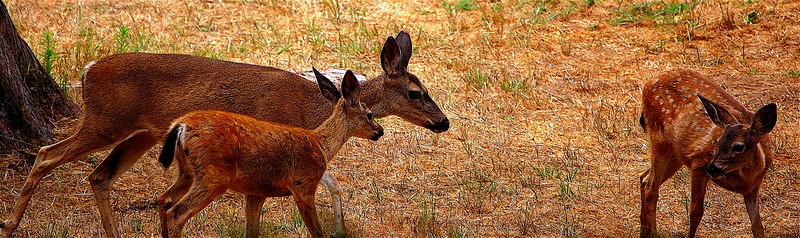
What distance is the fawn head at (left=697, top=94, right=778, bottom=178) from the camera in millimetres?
7070

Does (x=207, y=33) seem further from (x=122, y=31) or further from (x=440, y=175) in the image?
(x=440, y=175)

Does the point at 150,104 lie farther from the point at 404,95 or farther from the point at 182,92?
the point at 404,95

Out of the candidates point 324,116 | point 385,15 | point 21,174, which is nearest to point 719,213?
point 324,116

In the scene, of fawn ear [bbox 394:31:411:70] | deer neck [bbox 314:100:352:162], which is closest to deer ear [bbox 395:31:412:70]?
fawn ear [bbox 394:31:411:70]

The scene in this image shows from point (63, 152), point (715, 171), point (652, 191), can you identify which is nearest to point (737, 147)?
point (715, 171)

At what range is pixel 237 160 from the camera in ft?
20.9

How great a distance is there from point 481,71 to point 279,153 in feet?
17.3

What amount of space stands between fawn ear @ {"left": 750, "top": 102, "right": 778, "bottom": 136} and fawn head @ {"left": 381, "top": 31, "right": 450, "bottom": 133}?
2.16 meters

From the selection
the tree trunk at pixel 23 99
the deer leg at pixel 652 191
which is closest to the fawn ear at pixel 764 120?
the deer leg at pixel 652 191

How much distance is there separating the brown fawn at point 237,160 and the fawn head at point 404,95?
3.74 feet

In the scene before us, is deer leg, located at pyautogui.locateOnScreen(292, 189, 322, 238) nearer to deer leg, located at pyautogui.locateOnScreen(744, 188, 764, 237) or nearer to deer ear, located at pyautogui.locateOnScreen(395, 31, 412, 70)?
deer ear, located at pyautogui.locateOnScreen(395, 31, 412, 70)

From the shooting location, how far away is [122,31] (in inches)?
455

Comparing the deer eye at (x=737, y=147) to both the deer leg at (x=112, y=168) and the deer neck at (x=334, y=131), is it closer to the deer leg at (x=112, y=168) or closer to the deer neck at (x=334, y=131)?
the deer neck at (x=334, y=131)

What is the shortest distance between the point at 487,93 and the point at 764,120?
412cm
